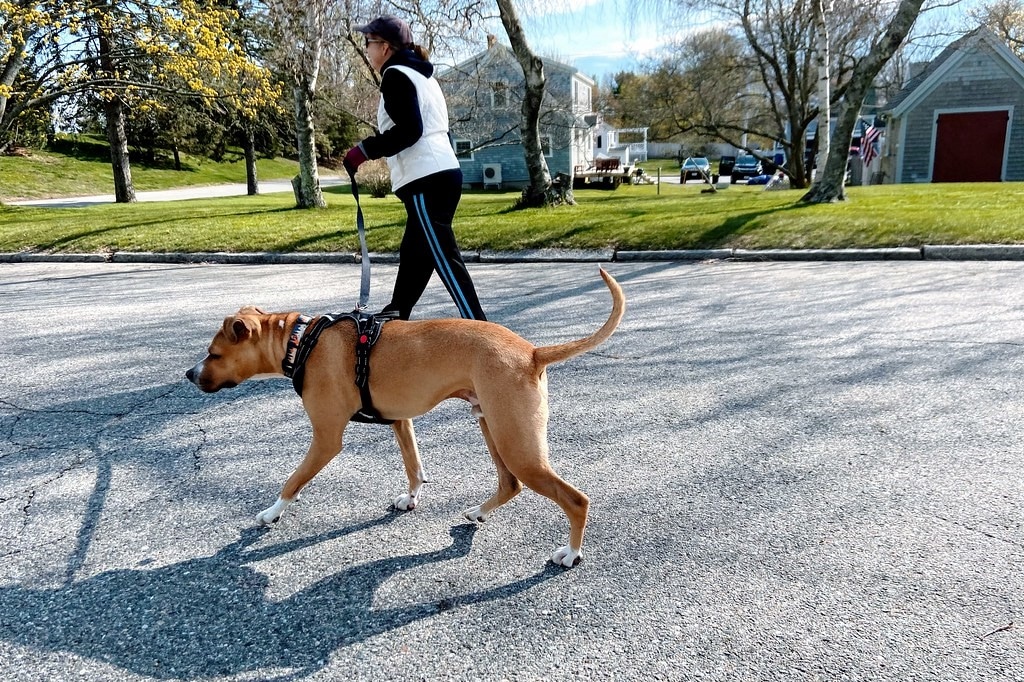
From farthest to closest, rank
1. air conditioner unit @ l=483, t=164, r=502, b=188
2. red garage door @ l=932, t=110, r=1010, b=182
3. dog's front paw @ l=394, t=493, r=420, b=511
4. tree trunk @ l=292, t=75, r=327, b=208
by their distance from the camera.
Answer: air conditioner unit @ l=483, t=164, r=502, b=188 → red garage door @ l=932, t=110, r=1010, b=182 → tree trunk @ l=292, t=75, r=327, b=208 → dog's front paw @ l=394, t=493, r=420, b=511

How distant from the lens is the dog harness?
2.93m

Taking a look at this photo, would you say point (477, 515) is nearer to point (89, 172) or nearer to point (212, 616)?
point (212, 616)

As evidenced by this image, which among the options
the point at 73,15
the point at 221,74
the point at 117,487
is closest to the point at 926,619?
the point at 117,487

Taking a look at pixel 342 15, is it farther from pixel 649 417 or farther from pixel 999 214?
pixel 649 417

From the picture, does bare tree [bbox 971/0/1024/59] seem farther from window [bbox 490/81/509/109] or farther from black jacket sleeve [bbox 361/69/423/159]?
black jacket sleeve [bbox 361/69/423/159]

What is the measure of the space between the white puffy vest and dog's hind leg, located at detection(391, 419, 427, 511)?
1623mm

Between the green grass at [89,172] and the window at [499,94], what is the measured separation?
69.5 feet

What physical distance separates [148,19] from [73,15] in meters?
2.02

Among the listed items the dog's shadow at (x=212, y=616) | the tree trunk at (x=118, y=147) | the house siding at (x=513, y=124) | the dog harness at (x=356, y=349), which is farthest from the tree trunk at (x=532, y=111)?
the house siding at (x=513, y=124)

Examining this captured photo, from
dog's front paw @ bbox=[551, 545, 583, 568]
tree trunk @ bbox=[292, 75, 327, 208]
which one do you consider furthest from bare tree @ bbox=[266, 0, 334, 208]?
dog's front paw @ bbox=[551, 545, 583, 568]

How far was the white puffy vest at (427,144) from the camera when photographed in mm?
4113

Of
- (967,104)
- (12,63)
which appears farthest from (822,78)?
(967,104)

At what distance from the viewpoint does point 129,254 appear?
1212 cm

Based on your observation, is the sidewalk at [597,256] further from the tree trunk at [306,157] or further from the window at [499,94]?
the window at [499,94]
